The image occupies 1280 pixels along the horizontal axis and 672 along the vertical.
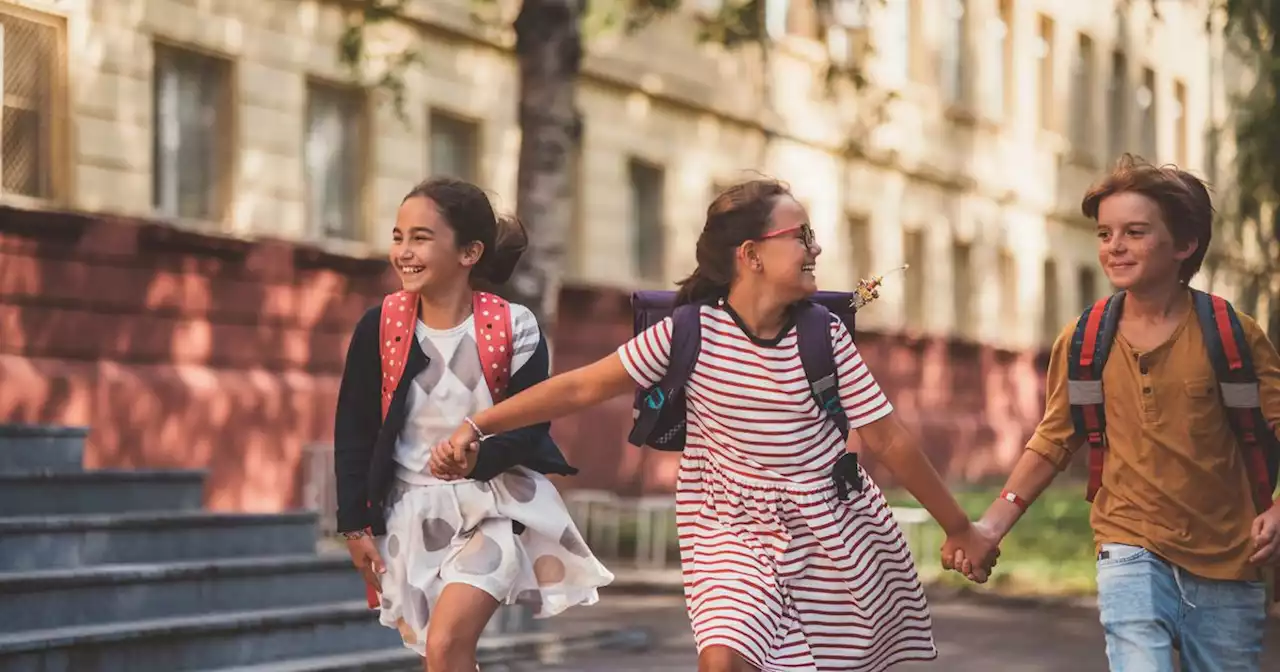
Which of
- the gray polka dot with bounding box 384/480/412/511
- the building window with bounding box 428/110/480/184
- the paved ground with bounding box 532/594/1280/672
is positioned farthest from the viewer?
the building window with bounding box 428/110/480/184

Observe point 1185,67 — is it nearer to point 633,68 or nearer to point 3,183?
point 633,68

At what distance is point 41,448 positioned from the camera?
1224 centimetres

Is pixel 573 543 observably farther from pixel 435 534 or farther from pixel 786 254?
pixel 786 254

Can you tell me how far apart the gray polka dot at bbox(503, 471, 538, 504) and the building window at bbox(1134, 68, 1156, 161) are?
38615mm

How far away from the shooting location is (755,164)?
28.8m

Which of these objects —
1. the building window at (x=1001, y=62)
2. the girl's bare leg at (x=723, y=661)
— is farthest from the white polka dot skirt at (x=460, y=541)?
the building window at (x=1001, y=62)

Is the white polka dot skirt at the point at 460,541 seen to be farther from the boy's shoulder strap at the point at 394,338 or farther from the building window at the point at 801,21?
the building window at the point at 801,21

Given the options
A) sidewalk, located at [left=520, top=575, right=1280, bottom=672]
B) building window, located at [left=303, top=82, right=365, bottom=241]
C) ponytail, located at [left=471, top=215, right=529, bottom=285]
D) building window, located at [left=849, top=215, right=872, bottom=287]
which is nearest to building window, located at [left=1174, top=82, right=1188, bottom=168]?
building window, located at [left=849, top=215, right=872, bottom=287]

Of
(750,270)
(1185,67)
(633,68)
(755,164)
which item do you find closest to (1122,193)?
(750,270)

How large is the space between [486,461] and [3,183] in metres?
9.87

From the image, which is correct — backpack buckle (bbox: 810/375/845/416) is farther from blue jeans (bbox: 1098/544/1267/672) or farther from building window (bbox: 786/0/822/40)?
building window (bbox: 786/0/822/40)

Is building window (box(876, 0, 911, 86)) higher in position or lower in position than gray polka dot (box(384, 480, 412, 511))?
higher

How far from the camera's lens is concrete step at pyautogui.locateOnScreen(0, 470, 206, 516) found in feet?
37.8

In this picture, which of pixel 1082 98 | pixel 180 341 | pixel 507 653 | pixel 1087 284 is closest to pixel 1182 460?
pixel 507 653
